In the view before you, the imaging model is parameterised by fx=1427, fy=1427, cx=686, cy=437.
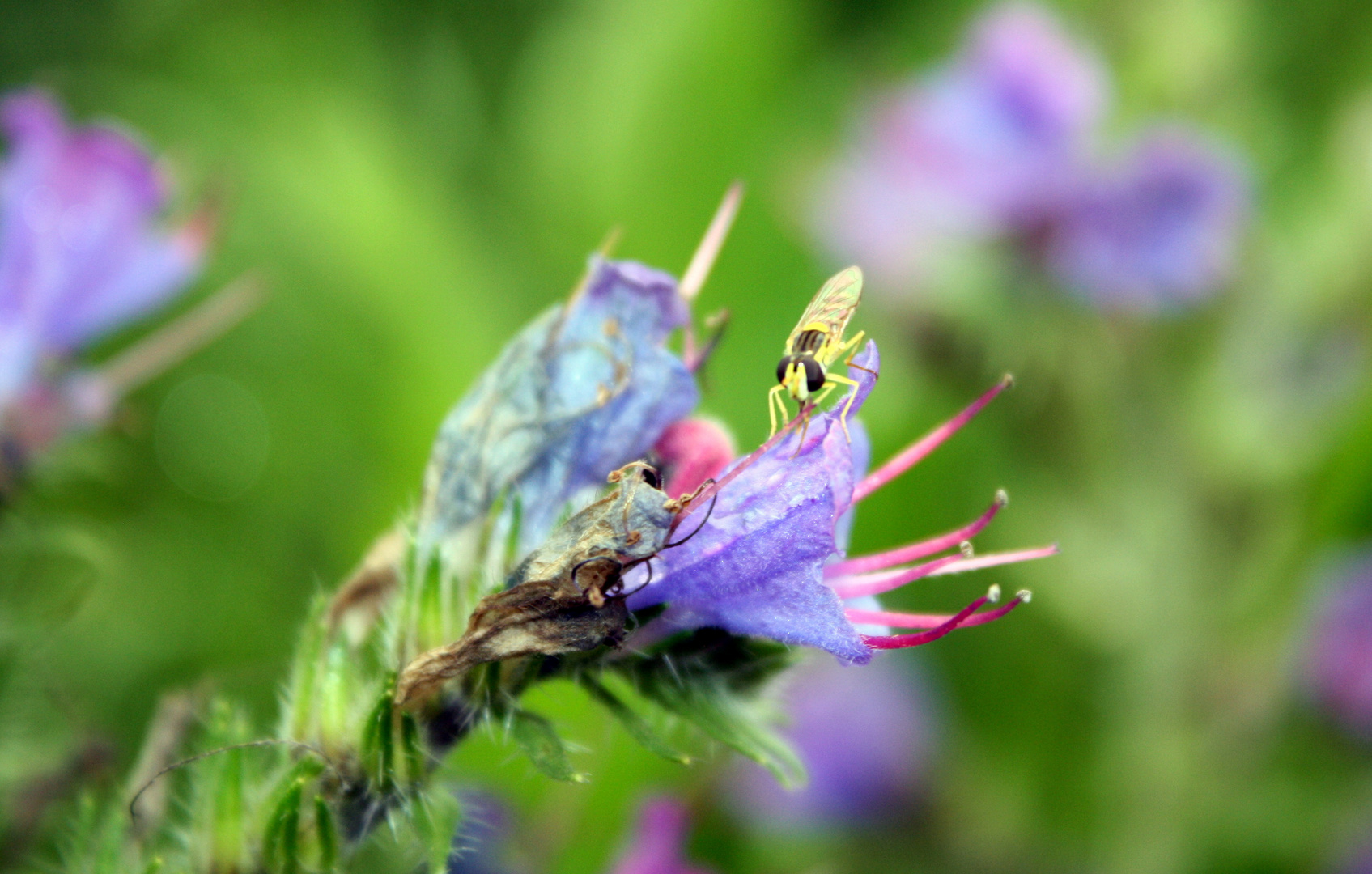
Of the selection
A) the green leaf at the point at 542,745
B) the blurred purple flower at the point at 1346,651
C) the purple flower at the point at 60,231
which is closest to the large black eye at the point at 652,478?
the green leaf at the point at 542,745

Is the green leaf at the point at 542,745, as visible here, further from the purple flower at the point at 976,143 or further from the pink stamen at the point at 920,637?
the purple flower at the point at 976,143

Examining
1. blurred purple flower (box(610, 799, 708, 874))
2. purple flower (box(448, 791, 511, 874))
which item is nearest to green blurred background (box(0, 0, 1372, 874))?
purple flower (box(448, 791, 511, 874))

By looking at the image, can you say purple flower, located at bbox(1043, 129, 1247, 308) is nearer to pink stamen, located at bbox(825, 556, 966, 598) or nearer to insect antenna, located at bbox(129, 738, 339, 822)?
pink stamen, located at bbox(825, 556, 966, 598)

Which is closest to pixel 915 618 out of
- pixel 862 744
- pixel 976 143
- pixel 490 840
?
pixel 490 840

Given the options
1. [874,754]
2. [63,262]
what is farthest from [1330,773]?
[63,262]

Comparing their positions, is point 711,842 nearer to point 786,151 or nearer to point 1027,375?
point 1027,375

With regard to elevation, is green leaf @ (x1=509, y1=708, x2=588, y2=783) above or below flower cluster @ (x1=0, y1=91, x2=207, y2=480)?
below

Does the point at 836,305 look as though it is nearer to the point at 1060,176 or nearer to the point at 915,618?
the point at 915,618
